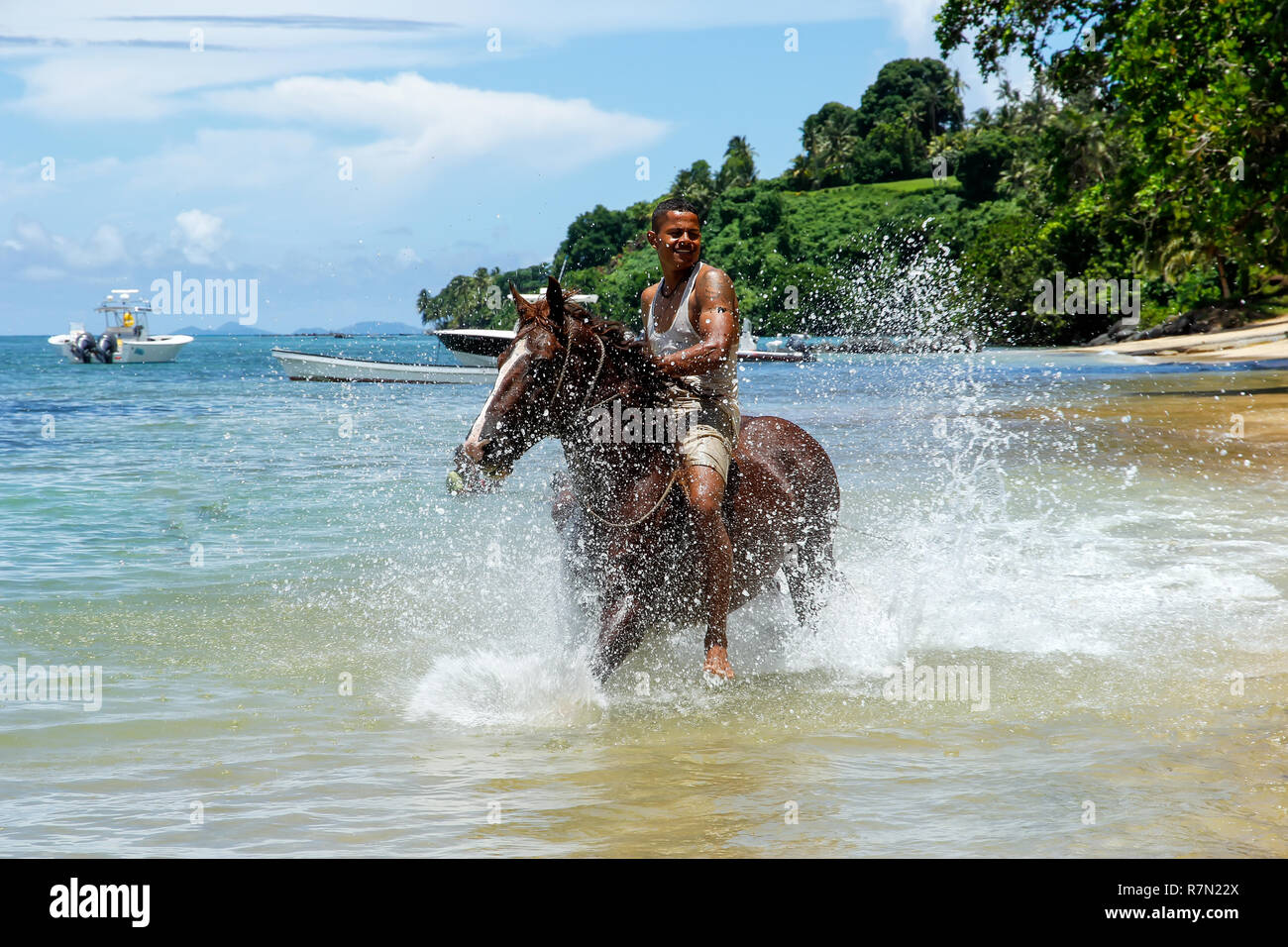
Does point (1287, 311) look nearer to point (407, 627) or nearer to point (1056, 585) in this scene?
point (1056, 585)

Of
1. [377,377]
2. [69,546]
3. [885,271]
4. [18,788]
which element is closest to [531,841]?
[18,788]

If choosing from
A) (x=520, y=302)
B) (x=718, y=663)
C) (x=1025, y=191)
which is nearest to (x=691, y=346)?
(x=520, y=302)

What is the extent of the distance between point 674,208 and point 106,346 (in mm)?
78170

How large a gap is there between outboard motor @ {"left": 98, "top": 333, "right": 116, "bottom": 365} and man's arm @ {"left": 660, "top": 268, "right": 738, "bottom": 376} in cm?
7805

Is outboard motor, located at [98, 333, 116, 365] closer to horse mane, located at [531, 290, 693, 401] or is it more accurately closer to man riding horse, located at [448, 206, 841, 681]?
man riding horse, located at [448, 206, 841, 681]

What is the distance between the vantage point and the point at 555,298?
5523 millimetres

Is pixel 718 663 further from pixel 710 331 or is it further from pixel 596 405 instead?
pixel 710 331

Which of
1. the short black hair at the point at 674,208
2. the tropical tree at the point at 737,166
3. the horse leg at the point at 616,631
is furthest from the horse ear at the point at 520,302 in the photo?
the tropical tree at the point at 737,166

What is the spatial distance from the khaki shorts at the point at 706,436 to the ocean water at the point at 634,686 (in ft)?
3.21

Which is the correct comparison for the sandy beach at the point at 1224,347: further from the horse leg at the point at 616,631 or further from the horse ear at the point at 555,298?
the horse ear at the point at 555,298

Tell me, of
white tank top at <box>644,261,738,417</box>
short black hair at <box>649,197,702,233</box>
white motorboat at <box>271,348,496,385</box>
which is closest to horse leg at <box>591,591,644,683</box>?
white tank top at <box>644,261,738,417</box>

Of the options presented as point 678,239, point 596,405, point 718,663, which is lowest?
point 718,663

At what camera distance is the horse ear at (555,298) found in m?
5.48
